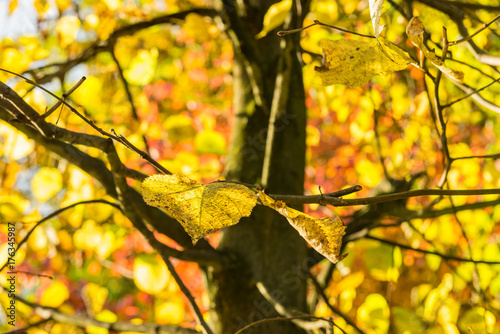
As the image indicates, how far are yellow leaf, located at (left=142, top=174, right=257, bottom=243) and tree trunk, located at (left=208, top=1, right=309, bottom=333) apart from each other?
18.0 inches

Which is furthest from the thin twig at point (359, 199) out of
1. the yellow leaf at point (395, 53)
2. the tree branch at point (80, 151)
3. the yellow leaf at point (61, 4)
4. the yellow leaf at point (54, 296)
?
the yellow leaf at point (61, 4)

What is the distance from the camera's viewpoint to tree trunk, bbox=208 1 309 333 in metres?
0.86

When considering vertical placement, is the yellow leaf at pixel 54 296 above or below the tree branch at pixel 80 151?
below

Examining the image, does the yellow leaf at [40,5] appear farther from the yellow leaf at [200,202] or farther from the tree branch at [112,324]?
the yellow leaf at [200,202]

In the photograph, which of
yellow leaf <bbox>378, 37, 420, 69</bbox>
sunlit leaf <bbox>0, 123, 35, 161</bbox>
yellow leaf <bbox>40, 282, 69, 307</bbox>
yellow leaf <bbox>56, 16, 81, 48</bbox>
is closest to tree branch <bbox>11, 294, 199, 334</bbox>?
yellow leaf <bbox>40, 282, 69, 307</bbox>

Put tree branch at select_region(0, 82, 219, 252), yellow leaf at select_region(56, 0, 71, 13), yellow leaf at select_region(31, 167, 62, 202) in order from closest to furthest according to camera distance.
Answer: tree branch at select_region(0, 82, 219, 252) < yellow leaf at select_region(31, 167, 62, 202) < yellow leaf at select_region(56, 0, 71, 13)

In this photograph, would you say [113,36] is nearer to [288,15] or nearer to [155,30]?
[155,30]

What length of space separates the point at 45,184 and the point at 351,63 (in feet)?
3.07

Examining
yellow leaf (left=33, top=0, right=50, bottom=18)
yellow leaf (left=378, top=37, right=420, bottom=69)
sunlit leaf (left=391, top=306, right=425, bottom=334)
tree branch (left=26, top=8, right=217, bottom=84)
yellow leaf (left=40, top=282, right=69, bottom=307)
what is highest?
yellow leaf (left=33, top=0, right=50, bottom=18)

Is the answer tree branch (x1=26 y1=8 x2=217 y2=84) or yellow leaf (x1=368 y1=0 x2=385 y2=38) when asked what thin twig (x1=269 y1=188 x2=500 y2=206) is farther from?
tree branch (x1=26 y1=8 x2=217 y2=84)

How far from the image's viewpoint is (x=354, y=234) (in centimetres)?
102

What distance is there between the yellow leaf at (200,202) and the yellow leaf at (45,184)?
2.69 feet

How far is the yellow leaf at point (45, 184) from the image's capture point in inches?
42.6

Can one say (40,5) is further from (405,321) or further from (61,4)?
(405,321)
